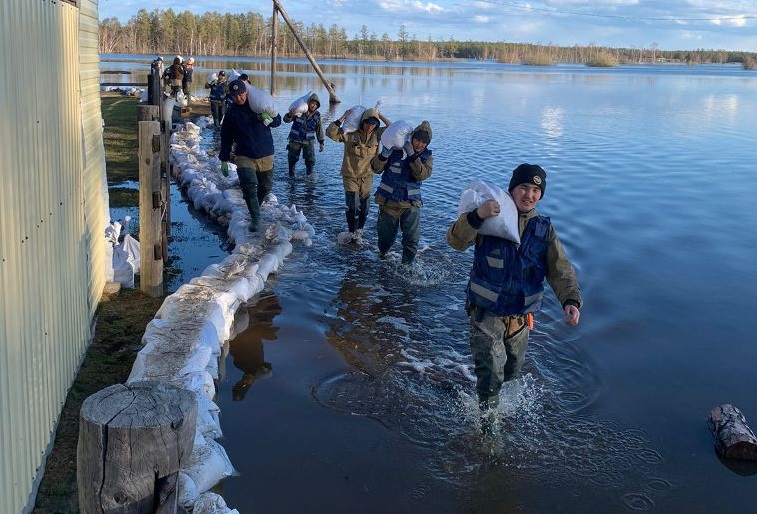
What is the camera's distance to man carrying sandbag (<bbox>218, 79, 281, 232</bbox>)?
377 inches

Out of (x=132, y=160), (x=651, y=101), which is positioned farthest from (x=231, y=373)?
(x=651, y=101)

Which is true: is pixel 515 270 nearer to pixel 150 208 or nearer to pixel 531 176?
pixel 531 176

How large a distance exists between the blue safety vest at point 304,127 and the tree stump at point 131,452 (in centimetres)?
1217

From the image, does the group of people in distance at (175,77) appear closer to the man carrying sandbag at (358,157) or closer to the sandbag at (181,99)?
the sandbag at (181,99)

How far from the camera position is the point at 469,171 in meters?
16.6

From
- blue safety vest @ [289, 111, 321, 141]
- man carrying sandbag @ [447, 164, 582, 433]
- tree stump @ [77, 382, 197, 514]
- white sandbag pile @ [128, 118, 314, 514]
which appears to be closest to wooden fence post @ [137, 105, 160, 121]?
white sandbag pile @ [128, 118, 314, 514]

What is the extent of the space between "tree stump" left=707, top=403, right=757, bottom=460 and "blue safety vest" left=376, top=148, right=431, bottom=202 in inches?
168

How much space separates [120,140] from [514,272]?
51.9ft

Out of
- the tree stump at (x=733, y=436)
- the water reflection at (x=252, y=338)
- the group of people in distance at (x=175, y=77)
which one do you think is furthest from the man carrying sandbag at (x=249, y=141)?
the group of people in distance at (x=175, y=77)

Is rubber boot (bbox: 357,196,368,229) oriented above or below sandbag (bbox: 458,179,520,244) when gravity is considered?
below

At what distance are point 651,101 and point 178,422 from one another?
39.9m

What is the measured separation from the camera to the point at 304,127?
14625 mm

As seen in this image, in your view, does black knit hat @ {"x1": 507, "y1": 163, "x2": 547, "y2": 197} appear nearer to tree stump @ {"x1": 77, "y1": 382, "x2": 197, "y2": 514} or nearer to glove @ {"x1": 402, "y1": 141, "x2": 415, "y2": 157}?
tree stump @ {"x1": 77, "y1": 382, "x2": 197, "y2": 514}

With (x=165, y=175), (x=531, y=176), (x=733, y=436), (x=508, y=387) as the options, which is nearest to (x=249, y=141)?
(x=165, y=175)
